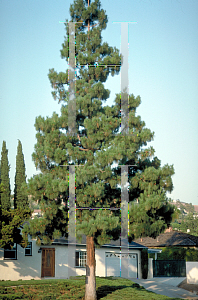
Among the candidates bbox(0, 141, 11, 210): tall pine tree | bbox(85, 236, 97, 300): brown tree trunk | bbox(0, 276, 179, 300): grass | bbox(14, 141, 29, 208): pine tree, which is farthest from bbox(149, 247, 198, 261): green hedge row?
bbox(85, 236, 97, 300): brown tree trunk

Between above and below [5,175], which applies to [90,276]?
below

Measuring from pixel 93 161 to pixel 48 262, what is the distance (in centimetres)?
1195

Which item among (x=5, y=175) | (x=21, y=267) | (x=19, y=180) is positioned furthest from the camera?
(x=19, y=180)

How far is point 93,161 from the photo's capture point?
12797 mm

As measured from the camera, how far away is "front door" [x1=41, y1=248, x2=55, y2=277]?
2183 cm

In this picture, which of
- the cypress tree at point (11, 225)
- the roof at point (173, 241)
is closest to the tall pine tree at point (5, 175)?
the cypress tree at point (11, 225)

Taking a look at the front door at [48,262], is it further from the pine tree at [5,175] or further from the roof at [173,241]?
the roof at [173,241]

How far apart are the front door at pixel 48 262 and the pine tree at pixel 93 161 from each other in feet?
31.9

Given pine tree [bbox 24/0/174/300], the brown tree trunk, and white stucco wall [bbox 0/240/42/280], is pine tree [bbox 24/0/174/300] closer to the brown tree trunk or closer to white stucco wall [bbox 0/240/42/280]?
the brown tree trunk

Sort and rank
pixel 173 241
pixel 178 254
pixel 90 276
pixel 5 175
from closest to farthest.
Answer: pixel 90 276 < pixel 5 175 < pixel 178 254 < pixel 173 241

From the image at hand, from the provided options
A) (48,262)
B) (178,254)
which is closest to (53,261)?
(48,262)

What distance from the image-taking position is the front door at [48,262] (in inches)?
860

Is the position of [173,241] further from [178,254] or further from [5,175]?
[5,175]

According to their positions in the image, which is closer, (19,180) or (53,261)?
(53,261)
